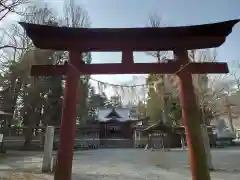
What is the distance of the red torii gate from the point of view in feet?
17.4

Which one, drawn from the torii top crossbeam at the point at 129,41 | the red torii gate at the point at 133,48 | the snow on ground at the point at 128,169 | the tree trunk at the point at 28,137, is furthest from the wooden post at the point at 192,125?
the tree trunk at the point at 28,137

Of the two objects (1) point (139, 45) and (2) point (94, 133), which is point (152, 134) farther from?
(1) point (139, 45)

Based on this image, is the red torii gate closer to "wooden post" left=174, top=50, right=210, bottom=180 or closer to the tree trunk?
"wooden post" left=174, top=50, right=210, bottom=180

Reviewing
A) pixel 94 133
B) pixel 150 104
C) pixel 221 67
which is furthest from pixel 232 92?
pixel 221 67

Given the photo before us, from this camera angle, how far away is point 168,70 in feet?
18.6

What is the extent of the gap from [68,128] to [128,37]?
2.64 m

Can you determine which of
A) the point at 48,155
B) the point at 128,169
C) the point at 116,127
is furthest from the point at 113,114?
the point at 48,155

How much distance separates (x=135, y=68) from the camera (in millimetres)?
5668

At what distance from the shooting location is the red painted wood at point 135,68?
561 cm

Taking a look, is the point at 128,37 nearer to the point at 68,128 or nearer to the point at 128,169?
the point at 68,128

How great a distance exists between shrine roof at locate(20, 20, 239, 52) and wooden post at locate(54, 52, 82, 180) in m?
0.57

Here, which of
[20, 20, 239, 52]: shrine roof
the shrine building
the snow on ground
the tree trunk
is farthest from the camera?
the shrine building

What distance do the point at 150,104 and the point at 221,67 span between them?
2903 cm

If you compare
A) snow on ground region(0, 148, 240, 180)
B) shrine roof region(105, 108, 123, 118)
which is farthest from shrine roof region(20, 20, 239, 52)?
shrine roof region(105, 108, 123, 118)
